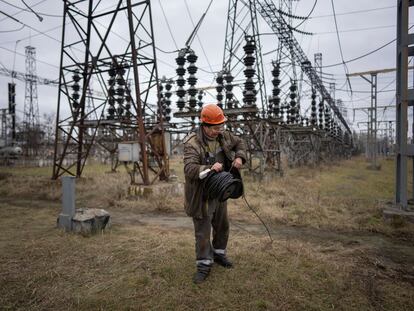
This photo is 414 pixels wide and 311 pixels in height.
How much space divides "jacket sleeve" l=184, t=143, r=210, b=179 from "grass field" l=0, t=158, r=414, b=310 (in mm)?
1326

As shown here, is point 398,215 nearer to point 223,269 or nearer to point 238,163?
point 223,269

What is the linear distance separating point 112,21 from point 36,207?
20.4 feet

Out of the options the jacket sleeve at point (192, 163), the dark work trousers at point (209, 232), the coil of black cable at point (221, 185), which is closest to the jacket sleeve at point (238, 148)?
the coil of black cable at point (221, 185)

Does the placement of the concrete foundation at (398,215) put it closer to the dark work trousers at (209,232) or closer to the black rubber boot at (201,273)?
the dark work trousers at (209,232)

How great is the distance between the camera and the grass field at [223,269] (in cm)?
325

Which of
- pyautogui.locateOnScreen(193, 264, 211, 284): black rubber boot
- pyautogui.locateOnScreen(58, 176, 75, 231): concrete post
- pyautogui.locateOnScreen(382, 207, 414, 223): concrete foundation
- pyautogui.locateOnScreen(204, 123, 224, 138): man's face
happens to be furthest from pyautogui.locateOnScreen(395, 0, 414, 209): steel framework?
pyautogui.locateOnScreen(58, 176, 75, 231): concrete post

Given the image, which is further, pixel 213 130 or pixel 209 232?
pixel 209 232

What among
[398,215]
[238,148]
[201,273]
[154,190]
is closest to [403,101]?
[398,215]

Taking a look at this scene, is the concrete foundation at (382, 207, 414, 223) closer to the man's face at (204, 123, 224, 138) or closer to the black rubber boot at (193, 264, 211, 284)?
the black rubber boot at (193, 264, 211, 284)

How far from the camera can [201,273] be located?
12.1 feet

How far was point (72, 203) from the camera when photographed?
609cm

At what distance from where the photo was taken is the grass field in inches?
128

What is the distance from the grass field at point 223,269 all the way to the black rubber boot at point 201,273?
75 millimetres

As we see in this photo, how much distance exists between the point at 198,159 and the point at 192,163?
0.12m
